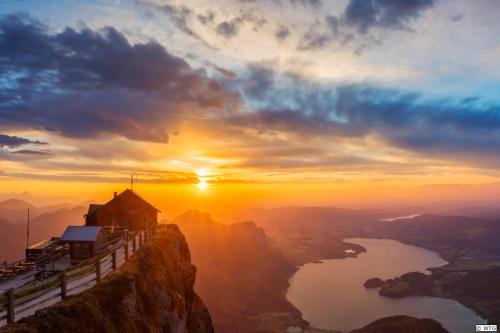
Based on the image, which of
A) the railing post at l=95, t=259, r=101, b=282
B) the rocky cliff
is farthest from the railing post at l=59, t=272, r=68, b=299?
the railing post at l=95, t=259, r=101, b=282

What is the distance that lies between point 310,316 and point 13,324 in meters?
199

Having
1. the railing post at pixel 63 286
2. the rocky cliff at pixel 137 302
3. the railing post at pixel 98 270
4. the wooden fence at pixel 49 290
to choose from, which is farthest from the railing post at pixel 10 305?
the railing post at pixel 98 270

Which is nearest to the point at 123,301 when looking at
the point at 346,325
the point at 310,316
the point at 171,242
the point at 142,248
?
the point at 142,248

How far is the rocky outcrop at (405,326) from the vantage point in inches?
5094

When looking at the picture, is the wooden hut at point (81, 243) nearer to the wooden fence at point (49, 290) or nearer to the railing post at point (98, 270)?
the wooden fence at point (49, 290)

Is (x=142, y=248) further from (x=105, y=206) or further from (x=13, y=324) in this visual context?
(x=105, y=206)

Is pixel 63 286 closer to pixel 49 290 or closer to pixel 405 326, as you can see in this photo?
pixel 49 290

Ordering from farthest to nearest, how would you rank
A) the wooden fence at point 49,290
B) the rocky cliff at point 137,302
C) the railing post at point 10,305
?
the rocky cliff at point 137,302 < the wooden fence at point 49,290 < the railing post at point 10,305

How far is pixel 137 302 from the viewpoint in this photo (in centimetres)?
2497

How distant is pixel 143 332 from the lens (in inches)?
Result: 904

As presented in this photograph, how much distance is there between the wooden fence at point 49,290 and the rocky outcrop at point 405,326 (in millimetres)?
130657

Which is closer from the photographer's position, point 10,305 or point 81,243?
point 10,305

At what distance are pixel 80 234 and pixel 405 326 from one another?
5207 inches

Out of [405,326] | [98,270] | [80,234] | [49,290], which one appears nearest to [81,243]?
[80,234]
